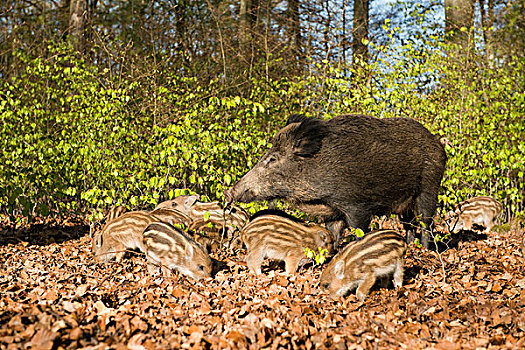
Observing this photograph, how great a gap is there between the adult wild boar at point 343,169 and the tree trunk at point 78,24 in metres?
6.71

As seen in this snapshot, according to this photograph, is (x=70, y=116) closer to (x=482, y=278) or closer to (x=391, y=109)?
(x=391, y=109)

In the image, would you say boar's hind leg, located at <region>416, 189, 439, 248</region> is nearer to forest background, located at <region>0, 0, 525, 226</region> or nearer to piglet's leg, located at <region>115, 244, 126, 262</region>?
forest background, located at <region>0, 0, 525, 226</region>

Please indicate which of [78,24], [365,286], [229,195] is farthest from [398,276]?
[78,24]

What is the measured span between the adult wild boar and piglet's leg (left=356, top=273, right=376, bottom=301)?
1.08 meters

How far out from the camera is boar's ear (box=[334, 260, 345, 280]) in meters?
5.13

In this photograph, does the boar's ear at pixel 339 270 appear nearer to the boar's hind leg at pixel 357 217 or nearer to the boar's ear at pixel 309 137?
the boar's hind leg at pixel 357 217

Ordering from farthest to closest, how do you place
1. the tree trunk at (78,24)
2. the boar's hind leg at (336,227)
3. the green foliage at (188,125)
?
the tree trunk at (78,24) < the green foliage at (188,125) < the boar's hind leg at (336,227)

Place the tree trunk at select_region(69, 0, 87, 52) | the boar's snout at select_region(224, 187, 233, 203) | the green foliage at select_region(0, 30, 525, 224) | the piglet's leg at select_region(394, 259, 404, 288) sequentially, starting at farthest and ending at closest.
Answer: the tree trunk at select_region(69, 0, 87, 52) → the green foliage at select_region(0, 30, 525, 224) → the boar's snout at select_region(224, 187, 233, 203) → the piglet's leg at select_region(394, 259, 404, 288)

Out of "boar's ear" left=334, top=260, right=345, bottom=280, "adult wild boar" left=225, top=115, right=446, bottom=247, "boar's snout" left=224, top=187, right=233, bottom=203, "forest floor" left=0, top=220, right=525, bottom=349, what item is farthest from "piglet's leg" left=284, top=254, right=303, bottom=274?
"boar's snout" left=224, top=187, right=233, bottom=203

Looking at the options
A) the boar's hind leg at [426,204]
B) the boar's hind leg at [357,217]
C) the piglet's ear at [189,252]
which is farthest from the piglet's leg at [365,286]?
the boar's hind leg at [426,204]

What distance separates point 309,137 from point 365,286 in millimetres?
2011

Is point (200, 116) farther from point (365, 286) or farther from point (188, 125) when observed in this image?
point (365, 286)

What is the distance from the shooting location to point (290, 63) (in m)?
12.0

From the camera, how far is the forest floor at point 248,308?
3883mm
